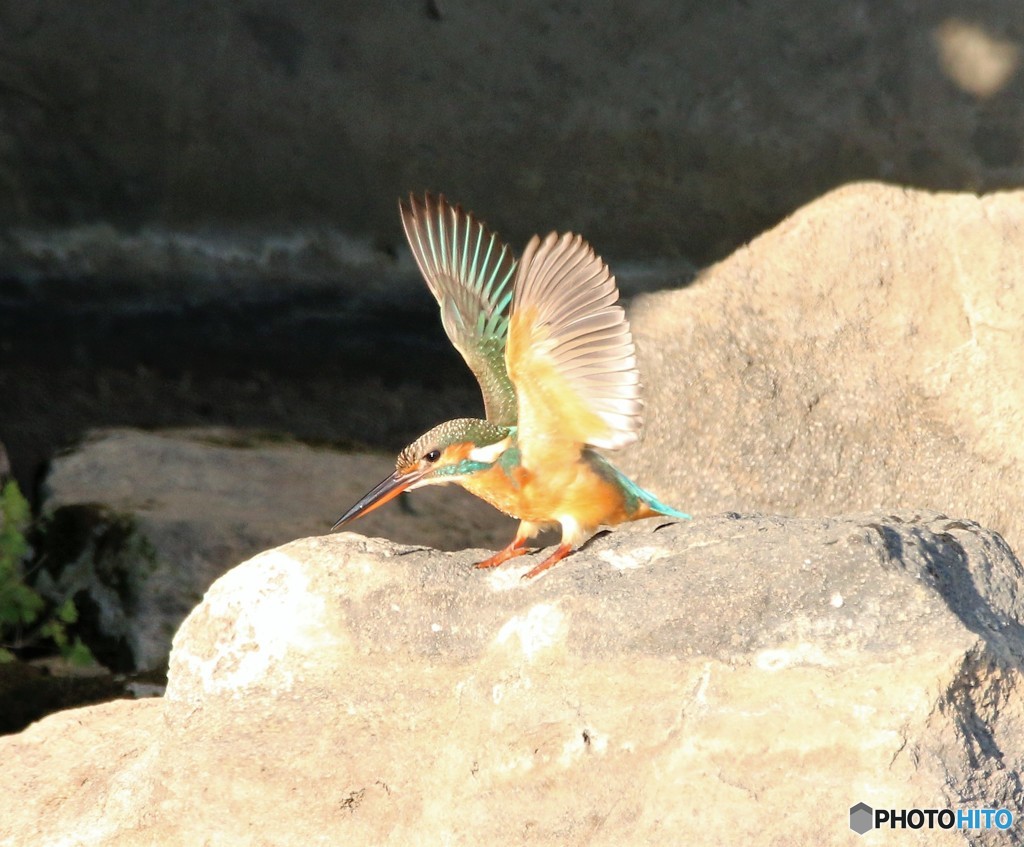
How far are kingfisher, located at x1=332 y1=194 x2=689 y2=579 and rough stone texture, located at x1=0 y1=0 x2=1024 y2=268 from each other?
1.31m

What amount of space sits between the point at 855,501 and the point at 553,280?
180 centimetres

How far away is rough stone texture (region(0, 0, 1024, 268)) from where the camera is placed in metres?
4.39

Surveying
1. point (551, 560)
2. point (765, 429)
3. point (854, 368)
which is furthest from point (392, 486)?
point (854, 368)

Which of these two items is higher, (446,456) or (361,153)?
(361,153)

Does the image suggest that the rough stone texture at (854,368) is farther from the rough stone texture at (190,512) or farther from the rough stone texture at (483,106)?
the rough stone texture at (190,512)

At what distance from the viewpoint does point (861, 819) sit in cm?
229

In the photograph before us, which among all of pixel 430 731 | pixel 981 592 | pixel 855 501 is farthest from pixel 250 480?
pixel 981 592

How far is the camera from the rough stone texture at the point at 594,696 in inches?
92.9

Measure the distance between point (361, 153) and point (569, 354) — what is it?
1.77 m

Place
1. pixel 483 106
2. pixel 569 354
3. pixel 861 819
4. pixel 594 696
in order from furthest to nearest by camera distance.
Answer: pixel 483 106
pixel 569 354
pixel 594 696
pixel 861 819

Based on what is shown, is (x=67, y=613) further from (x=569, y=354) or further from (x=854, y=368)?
(x=854, y=368)

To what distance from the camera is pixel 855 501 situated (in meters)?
4.34

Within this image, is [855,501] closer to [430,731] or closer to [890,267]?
[890,267]

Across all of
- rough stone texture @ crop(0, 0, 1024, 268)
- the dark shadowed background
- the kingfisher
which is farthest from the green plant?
the kingfisher
